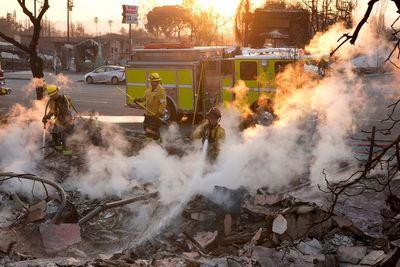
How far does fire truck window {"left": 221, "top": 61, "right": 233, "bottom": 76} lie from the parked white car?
1816 centimetres

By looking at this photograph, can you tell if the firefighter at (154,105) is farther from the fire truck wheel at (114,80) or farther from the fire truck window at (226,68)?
the fire truck wheel at (114,80)

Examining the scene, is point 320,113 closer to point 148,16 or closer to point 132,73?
point 132,73

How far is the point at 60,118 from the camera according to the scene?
1030 cm

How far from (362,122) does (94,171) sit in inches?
367

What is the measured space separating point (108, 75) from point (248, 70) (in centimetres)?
1953

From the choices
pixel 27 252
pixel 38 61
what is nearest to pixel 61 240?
pixel 27 252

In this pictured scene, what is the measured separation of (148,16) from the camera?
192 feet

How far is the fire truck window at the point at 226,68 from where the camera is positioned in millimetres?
13844

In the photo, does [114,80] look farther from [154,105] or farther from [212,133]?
[212,133]

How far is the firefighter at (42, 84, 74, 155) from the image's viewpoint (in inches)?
403

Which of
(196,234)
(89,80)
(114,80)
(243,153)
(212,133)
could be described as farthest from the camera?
(89,80)

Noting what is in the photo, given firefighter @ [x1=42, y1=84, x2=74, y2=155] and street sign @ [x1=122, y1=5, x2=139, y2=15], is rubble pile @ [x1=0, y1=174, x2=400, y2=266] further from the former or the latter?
street sign @ [x1=122, y1=5, x2=139, y2=15]

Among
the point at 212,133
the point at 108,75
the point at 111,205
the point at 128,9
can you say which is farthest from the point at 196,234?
the point at 128,9

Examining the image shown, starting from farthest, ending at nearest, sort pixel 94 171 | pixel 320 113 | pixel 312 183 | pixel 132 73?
pixel 132 73, pixel 320 113, pixel 94 171, pixel 312 183
